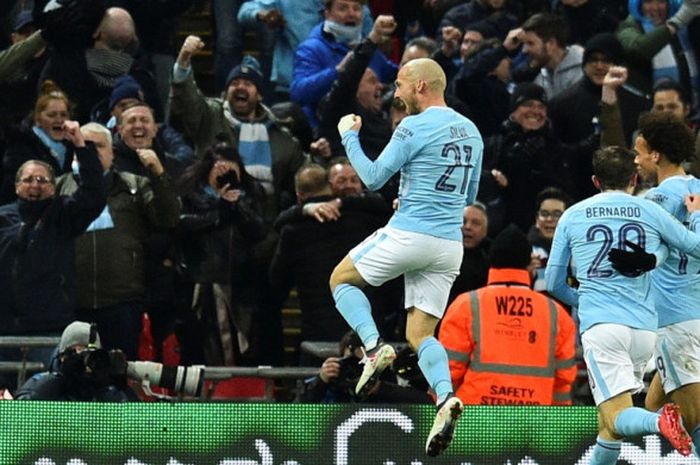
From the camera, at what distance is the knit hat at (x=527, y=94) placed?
50.6 ft

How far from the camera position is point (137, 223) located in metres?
14.3

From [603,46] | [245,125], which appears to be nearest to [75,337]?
[245,125]

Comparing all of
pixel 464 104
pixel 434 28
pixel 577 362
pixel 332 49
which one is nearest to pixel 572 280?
pixel 577 362

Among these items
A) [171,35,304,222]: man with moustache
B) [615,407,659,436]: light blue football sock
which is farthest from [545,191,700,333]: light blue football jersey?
[171,35,304,222]: man with moustache

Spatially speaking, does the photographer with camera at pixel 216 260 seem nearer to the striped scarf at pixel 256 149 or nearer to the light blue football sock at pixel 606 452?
the striped scarf at pixel 256 149

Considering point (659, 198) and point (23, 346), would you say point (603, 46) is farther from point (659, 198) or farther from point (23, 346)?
point (23, 346)

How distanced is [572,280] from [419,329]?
3120 mm

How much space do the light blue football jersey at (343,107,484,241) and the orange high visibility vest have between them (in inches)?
41.4

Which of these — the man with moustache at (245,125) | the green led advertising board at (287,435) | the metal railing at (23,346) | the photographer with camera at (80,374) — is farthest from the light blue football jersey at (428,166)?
the man with moustache at (245,125)

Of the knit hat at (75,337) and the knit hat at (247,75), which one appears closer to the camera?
the knit hat at (75,337)

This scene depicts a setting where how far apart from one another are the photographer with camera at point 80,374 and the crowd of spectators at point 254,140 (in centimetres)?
144

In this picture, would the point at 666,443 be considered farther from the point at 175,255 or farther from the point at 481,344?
the point at 175,255

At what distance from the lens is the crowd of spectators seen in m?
14.1

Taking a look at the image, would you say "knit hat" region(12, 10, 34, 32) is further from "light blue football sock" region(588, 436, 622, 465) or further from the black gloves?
"light blue football sock" region(588, 436, 622, 465)
